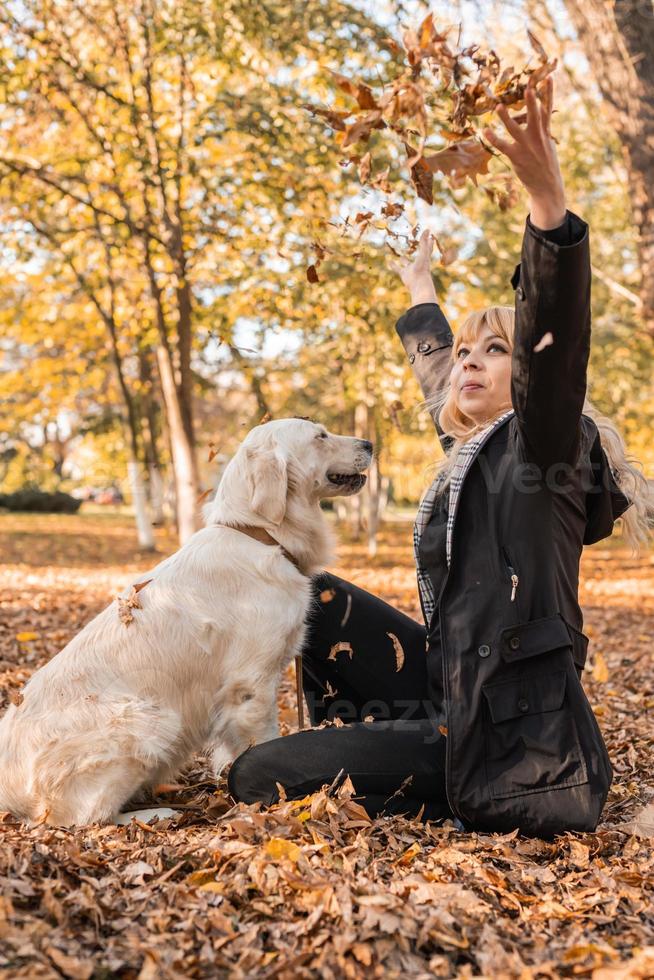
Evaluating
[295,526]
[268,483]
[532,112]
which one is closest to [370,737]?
[295,526]

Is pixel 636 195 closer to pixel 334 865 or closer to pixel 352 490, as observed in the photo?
pixel 352 490

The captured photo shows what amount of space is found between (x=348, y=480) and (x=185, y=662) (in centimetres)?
132

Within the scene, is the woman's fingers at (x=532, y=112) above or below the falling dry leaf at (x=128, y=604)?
above

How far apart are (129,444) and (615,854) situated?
612 inches

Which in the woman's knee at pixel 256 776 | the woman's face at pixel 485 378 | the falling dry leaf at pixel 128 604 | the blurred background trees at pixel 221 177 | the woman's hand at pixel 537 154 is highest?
the blurred background trees at pixel 221 177

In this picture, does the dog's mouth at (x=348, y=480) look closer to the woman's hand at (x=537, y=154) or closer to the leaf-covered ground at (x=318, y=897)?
the leaf-covered ground at (x=318, y=897)

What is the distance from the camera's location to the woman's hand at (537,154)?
2.23 meters

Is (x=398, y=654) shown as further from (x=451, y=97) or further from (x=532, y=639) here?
(x=451, y=97)

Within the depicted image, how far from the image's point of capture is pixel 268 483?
3.95m

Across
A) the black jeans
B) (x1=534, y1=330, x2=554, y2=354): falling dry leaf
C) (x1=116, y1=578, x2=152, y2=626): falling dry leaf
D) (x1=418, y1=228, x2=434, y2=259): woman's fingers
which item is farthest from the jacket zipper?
(x1=418, y1=228, x2=434, y2=259): woman's fingers

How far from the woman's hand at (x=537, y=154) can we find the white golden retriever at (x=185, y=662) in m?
1.92

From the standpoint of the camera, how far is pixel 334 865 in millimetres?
2883

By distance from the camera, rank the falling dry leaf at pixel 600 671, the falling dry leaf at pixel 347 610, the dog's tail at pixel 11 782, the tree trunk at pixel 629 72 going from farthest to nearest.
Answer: the tree trunk at pixel 629 72 < the falling dry leaf at pixel 600 671 < the falling dry leaf at pixel 347 610 < the dog's tail at pixel 11 782

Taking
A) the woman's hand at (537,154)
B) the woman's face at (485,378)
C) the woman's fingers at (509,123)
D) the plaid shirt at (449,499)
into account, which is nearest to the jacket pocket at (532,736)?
the plaid shirt at (449,499)
